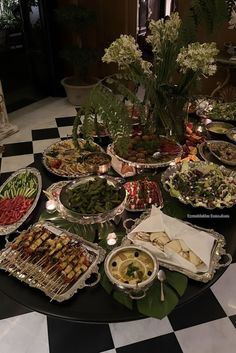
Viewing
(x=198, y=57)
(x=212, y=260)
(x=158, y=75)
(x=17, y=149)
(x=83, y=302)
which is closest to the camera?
(x=83, y=302)

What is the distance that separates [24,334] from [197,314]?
2.90ft

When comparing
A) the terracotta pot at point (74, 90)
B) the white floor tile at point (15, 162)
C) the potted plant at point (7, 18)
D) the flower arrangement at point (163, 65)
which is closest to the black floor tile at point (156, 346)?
the flower arrangement at point (163, 65)

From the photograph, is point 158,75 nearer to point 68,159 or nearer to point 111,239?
point 68,159

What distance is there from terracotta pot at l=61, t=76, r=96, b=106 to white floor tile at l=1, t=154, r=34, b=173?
4.40 feet

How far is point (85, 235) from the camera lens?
1.29m

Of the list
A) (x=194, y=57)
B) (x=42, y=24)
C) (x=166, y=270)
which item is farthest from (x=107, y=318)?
(x=42, y=24)

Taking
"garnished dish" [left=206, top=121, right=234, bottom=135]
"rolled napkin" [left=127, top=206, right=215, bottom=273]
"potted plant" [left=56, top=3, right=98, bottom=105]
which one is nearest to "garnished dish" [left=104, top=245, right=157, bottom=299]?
"rolled napkin" [left=127, top=206, right=215, bottom=273]

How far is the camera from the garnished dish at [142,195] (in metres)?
1.42

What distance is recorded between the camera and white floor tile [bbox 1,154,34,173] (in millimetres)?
2859

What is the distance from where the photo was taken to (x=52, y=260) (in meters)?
1.17

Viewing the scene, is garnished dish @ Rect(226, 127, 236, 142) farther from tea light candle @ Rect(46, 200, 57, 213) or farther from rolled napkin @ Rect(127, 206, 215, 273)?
tea light candle @ Rect(46, 200, 57, 213)

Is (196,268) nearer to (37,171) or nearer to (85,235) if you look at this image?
(85,235)

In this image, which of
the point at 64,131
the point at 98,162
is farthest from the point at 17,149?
the point at 98,162

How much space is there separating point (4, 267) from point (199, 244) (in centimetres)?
72
